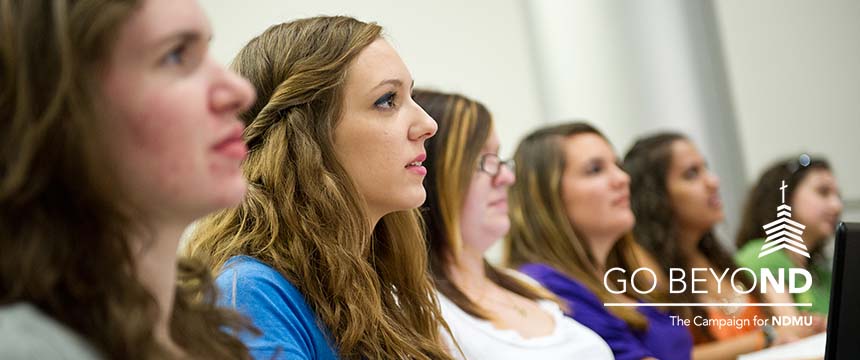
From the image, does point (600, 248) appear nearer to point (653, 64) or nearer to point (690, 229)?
point (690, 229)

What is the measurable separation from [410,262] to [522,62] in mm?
2070

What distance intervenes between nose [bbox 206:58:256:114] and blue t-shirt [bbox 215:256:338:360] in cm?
44

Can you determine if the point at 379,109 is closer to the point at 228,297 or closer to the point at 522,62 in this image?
the point at 228,297

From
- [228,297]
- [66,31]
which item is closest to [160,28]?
[66,31]

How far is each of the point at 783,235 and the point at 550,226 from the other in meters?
0.70

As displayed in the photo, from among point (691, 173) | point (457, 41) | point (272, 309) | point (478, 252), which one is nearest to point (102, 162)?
point (272, 309)

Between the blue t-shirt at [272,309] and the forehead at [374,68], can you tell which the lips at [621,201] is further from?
the blue t-shirt at [272,309]

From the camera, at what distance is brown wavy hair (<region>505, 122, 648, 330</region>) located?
7.06 ft

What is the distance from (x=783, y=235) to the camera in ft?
8.21

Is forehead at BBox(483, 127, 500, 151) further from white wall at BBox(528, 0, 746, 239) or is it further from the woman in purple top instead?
white wall at BBox(528, 0, 746, 239)

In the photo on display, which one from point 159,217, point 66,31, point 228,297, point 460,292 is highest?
point 66,31

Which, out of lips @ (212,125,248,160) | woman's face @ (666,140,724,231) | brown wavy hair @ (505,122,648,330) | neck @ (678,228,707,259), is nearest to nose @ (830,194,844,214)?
woman's face @ (666,140,724,231)

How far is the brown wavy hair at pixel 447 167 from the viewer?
187 centimetres

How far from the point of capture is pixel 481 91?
343 centimetres
